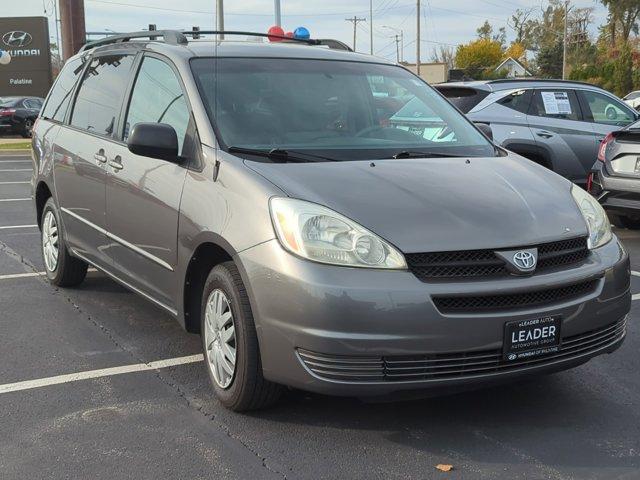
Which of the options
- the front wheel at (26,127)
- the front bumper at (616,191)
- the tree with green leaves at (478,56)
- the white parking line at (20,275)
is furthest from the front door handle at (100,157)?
the tree with green leaves at (478,56)

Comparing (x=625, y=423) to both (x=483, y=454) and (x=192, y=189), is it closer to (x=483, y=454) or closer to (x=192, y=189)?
(x=483, y=454)

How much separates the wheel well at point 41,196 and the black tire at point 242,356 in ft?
9.99

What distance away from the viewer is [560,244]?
3.47m

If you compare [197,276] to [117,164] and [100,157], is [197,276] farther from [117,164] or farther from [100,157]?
[100,157]

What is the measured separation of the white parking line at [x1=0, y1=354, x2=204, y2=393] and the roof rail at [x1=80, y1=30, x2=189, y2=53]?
186 cm

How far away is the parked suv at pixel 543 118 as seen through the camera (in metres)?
9.70

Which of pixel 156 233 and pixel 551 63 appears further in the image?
pixel 551 63

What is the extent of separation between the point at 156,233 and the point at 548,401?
219cm

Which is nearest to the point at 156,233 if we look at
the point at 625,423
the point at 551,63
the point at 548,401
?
the point at 548,401

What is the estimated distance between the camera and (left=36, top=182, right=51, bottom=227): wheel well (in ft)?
20.4

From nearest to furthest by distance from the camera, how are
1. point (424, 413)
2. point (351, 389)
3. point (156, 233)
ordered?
point (351, 389) < point (424, 413) < point (156, 233)

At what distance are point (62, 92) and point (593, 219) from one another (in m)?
4.22

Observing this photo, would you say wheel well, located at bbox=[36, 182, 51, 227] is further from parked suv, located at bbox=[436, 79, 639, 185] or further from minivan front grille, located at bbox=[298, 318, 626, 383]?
parked suv, located at bbox=[436, 79, 639, 185]

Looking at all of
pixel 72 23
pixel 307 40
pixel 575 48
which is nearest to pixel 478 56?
pixel 575 48
